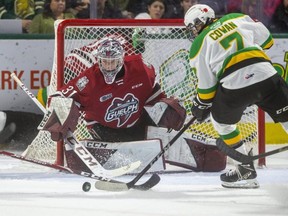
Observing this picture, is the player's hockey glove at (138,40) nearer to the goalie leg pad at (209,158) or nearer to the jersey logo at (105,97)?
the jersey logo at (105,97)

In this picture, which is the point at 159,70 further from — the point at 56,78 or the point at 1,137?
the point at 1,137

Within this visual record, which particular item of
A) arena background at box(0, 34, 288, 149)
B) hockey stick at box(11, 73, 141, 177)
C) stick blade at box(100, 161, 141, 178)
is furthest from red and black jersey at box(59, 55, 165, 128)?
arena background at box(0, 34, 288, 149)

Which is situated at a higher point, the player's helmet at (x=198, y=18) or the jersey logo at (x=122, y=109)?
the player's helmet at (x=198, y=18)

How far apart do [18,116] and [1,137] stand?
18cm

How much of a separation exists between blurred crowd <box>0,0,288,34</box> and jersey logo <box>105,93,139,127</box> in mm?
1188

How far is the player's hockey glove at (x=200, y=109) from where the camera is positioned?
4.97 meters

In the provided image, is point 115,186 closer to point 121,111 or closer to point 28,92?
point 121,111

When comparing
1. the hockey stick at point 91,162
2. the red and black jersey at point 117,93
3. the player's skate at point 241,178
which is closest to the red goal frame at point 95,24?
the red and black jersey at point 117,93

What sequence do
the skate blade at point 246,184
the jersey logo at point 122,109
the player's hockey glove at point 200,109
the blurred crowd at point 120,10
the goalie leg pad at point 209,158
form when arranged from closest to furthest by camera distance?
the player's hockey glove at point 200,109
the skate blade at point 246,184
the jersey logo at point 122,109
the goalie leg pad at point 209,158
the blurred crowd at point 120,10

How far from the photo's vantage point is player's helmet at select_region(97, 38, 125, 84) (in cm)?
540

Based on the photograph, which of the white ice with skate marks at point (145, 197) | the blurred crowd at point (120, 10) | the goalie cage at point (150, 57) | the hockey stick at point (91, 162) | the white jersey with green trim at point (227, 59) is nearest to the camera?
the white ice with skate marks at point (145, 197)

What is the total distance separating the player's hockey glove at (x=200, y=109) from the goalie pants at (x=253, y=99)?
0.05 m

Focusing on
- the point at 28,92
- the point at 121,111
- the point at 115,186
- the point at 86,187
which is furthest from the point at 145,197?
the point at 28,92

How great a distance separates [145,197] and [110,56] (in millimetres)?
855
